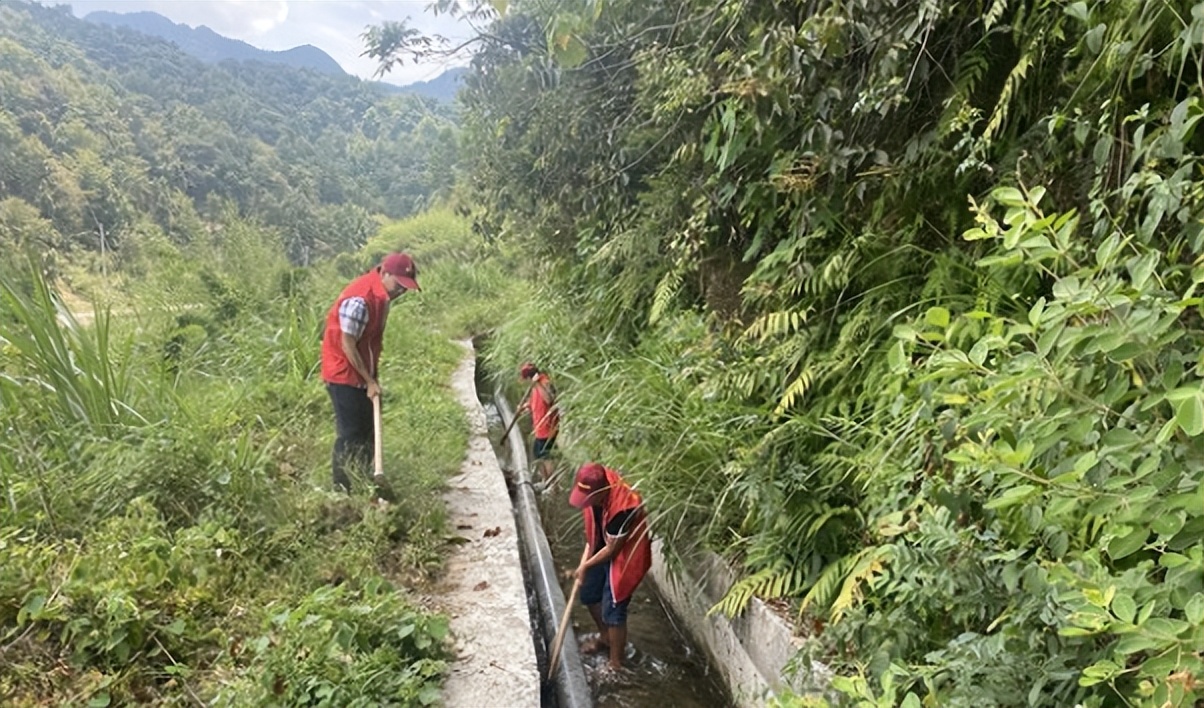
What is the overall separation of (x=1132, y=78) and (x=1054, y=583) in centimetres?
169

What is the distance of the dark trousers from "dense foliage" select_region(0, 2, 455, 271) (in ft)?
11.5

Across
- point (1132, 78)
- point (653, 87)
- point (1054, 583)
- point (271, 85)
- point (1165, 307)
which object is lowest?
point (1054, 583)

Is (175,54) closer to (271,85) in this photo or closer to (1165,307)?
(271,85)

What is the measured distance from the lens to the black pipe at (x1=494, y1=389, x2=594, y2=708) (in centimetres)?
342

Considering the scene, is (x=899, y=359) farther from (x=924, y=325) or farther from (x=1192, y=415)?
(x=1192, y=415)

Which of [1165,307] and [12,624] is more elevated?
[1165,307]

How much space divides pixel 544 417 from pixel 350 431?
2150 millimetres

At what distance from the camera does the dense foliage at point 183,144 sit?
15633 millimetres

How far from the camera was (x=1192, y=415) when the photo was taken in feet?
3.89

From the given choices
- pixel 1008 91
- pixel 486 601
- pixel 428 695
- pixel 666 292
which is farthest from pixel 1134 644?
pixel 666 292

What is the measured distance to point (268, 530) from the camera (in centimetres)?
383

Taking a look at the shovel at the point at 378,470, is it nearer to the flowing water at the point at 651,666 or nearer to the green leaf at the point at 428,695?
the flowing water at the point at 651,666

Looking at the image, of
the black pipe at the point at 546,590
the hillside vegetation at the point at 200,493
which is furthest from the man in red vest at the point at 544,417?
the hillside vegetation at the point at 200,493

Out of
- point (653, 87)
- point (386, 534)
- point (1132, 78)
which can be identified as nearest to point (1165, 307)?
point (1132, 78)
